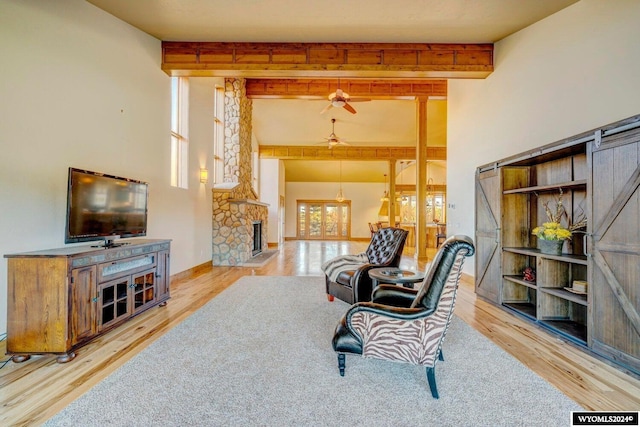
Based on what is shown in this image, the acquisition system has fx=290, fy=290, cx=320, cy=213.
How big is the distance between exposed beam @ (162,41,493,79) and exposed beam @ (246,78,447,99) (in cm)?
270

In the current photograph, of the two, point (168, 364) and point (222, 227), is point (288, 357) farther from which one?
point (222, 227)

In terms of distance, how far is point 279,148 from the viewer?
1117 centimetres

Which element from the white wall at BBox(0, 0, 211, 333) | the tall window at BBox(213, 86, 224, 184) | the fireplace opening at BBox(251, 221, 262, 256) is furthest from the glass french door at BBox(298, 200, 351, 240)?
the white wall at BBox(0, 0, 211, 333)

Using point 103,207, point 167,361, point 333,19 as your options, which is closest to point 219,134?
point 333,19

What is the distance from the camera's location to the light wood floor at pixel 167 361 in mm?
1909

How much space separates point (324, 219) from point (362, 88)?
8.50 m

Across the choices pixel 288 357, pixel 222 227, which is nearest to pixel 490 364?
pixel 288 357

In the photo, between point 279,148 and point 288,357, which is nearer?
point 288,357

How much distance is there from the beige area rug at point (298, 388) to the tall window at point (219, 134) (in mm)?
4884

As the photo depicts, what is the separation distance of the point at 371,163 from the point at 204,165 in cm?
886

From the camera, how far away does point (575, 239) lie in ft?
10.8

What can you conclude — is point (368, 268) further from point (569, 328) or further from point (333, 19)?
point (333, 19)

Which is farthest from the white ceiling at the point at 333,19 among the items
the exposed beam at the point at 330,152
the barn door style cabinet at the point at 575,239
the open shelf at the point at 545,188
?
the exposed beam at the point at 330,152

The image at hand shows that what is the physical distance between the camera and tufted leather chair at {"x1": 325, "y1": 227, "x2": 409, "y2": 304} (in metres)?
3.53
